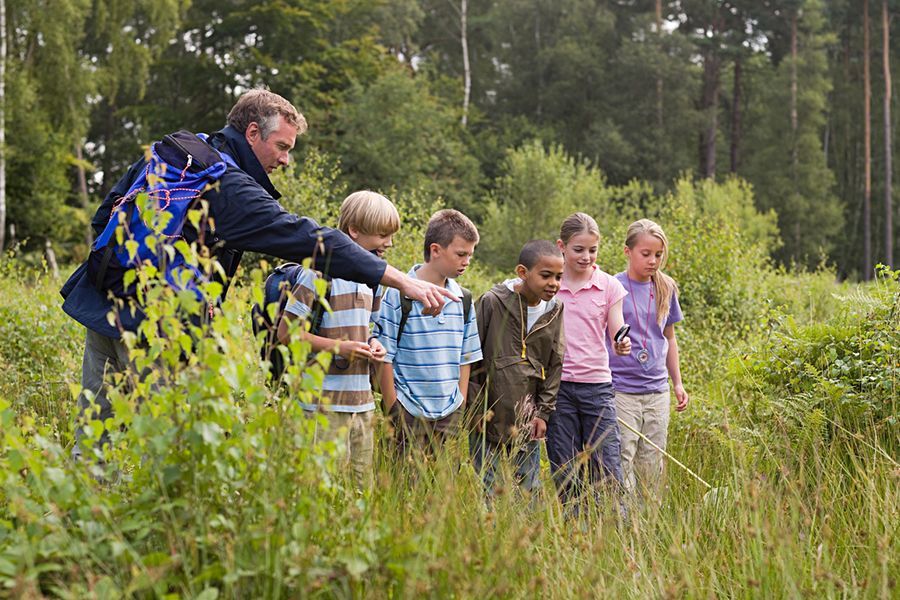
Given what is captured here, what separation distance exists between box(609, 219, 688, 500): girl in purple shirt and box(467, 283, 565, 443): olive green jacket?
75 centimetres

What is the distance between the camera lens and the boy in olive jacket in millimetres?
4785

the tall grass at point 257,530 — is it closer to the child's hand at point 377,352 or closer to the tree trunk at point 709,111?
the child's hand at point 377,352

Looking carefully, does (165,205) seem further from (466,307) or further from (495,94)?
(495,94)

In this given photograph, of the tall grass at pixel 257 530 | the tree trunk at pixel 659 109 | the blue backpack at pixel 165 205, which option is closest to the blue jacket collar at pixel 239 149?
the blue backpack at pixel 165 205

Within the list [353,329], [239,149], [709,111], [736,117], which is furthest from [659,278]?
[736,117]

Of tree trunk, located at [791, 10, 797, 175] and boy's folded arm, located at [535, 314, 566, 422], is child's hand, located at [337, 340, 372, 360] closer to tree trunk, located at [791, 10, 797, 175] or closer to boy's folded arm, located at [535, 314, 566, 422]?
boy's folded arm, located at [535, 314, 566, 422]

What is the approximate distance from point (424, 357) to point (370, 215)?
2.43ft

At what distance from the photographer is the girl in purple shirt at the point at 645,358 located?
18.1 ft

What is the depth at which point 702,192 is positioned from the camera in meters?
34.9

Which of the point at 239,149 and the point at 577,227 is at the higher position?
the point at 239,149

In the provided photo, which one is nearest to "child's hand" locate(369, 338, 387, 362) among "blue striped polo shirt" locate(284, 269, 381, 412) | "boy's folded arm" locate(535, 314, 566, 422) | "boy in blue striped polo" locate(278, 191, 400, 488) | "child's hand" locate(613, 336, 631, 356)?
"boy in blue striped polo" locate(278, 191, 400, 488)

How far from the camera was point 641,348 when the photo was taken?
5574mm

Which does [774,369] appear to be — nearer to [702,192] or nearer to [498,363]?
[498,363]

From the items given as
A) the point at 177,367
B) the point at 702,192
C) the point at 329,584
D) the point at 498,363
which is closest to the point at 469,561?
the point at 329,584
